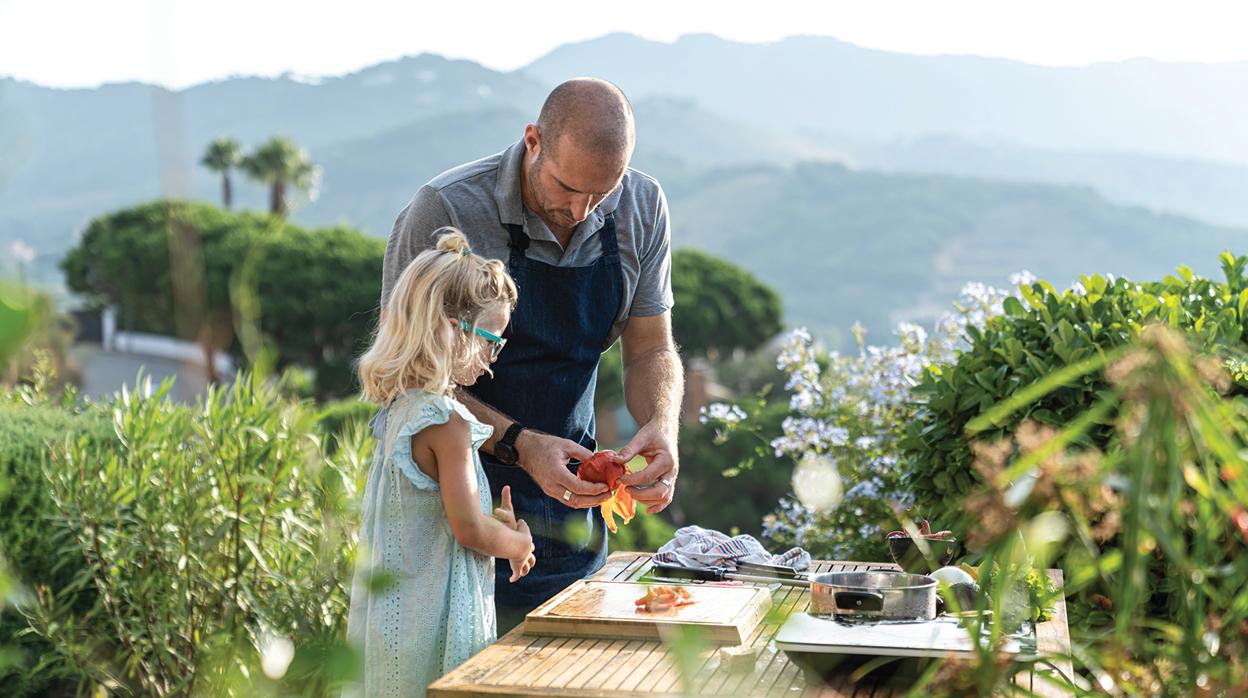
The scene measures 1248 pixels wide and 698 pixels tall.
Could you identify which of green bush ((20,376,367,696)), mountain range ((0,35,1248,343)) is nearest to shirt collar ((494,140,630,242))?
green bush ((20,376,367,696))

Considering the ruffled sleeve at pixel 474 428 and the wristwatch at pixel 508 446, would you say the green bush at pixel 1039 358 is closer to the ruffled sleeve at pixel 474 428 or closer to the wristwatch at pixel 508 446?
the wristwatch at pixel 508 446

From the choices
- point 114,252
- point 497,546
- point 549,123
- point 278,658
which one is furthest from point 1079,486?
point 114,252

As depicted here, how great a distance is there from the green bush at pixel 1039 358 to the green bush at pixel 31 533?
2755 mm

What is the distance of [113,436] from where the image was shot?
4.47 m

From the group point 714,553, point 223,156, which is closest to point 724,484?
point 223,156

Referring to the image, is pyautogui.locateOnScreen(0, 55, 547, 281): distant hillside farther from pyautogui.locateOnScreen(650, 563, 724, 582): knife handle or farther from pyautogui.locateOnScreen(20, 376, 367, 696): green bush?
pyautogui.locateOnScreen(650, 563, 724, 582): knife handle

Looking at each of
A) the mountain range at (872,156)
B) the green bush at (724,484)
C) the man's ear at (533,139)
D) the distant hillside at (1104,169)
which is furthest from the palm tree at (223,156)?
the distant hillside at (1104,169)

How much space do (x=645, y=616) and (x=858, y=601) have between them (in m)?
0.36

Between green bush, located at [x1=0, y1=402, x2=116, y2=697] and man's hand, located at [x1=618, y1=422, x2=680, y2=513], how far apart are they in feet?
7.43

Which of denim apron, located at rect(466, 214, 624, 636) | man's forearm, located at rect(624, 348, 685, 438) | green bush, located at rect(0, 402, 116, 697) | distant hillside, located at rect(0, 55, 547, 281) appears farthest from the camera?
green bush, located at rect(0, 402, 116, 697)

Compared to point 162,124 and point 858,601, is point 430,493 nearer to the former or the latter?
point 858,601

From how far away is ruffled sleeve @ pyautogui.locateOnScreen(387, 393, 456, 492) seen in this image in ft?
8.04

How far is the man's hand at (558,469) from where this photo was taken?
2672mm

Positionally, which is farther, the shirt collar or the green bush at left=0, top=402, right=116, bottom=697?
the green bush at left=0, top=402, right=116, bottom=697
